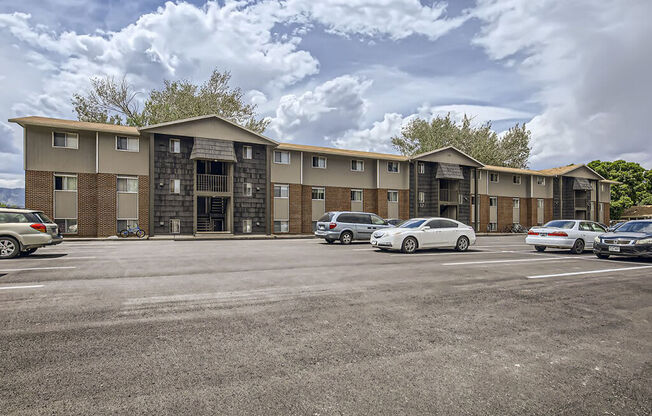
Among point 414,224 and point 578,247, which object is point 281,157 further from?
point 578,247

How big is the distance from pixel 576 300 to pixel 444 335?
3599 millimetres

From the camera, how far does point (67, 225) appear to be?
80.1 feet

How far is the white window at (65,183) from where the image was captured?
24.4 meters

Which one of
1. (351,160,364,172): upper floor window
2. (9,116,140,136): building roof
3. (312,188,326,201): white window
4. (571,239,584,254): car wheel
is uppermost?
(9,116,140,136): building roof

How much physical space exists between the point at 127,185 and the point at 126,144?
2.95 meters

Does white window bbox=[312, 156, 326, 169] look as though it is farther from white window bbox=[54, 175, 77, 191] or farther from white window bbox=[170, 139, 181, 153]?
white window bbox=[54, 175, 77, 191]

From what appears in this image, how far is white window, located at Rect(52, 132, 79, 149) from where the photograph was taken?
24.4m

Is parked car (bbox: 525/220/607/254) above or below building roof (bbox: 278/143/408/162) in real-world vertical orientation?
below

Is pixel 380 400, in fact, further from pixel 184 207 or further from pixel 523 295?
pixel 184 207

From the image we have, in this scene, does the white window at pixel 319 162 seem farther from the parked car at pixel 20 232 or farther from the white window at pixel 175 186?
the parked car at pixel 20 232

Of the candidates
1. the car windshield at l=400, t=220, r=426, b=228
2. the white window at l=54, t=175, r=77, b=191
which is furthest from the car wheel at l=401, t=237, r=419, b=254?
the white window at l=54, t=175, r=77, b=191

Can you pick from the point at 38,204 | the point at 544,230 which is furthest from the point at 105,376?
the point at 38,204

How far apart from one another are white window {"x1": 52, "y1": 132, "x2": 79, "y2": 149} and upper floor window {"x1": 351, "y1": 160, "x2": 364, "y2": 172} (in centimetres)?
2190

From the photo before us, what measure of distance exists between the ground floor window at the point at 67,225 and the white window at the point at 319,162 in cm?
1852
